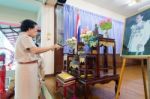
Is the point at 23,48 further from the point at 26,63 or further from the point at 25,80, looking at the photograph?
the point at 25,80

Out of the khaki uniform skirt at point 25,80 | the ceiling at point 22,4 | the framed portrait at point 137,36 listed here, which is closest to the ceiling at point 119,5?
the ceiling at point 22,4

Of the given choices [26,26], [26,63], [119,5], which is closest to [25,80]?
[26,63]

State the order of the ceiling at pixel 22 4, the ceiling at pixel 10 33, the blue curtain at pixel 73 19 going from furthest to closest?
the ceiling at pixel 10 33 < the ceiling at pixel 22 4 < the blue curtain at pixel 73 19

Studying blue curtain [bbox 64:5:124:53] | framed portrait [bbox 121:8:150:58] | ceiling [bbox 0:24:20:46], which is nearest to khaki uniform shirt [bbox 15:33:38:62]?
framed portrait [bbox 121:8:150:58]

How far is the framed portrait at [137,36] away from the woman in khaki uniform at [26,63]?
3.63 ft

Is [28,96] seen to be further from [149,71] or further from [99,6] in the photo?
[99,6]

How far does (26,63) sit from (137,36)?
1.44 metres

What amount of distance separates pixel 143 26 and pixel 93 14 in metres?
3.84

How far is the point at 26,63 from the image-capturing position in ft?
4.76

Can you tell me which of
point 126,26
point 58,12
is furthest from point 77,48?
point 58,12

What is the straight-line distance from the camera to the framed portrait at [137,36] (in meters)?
1.41

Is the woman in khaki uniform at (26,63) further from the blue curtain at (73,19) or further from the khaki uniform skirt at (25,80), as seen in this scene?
the blue curtain at (73,19)

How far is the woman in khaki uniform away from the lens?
1420 mm

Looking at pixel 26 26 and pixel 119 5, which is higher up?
pixel 119 5
